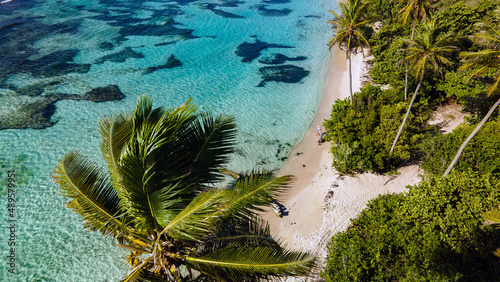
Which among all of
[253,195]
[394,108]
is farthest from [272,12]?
[253,195]

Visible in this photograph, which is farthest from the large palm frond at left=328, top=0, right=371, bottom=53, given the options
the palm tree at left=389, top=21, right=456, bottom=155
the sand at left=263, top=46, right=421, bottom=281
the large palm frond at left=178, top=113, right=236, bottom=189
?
the large palm frond at left=178, top=113, right=236, bottom=189

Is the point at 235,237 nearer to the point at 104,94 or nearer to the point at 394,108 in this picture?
the point at 394,108

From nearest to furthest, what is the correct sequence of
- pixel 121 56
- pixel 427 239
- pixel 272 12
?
pixel 427 239, pixel 121 56, pixel 272 12

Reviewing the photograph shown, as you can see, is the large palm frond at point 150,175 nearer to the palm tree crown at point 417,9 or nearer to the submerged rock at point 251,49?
A: the palm tree crown at point 417,9

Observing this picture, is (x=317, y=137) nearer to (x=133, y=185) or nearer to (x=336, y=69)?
(x=336, y=69)

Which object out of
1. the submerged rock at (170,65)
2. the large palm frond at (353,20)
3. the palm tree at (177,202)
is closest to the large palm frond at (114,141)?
the palm tree at (177,202)
